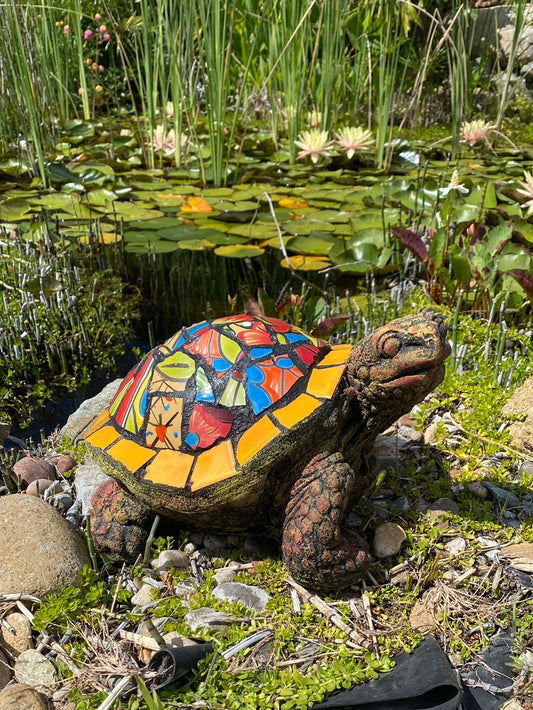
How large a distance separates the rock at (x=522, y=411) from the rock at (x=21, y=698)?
6.26ft

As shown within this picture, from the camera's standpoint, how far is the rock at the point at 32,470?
2510 millimetres

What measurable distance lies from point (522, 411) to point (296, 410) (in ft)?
4.18

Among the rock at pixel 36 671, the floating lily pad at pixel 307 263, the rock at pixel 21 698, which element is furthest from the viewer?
the floating lily pad at pixel 307 263

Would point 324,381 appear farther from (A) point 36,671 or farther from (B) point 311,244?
(B) point 311,244

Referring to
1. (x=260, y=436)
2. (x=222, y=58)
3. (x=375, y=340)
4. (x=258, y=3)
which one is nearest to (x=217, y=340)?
(x=260, y=436)

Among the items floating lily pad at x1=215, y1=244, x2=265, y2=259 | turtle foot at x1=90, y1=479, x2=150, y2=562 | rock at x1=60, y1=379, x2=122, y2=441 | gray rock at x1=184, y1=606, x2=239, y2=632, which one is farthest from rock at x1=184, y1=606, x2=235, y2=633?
floating lily pad at x1=215, y1=244, x2=265, y2=259

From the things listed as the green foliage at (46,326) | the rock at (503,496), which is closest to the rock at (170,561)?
the rock at (503,496)

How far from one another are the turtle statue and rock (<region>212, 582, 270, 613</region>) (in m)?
0.14

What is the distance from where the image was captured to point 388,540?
2.07m

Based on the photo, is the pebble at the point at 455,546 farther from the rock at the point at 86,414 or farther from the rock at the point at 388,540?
the rock at the point at 86,414

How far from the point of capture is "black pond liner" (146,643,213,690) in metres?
1.62

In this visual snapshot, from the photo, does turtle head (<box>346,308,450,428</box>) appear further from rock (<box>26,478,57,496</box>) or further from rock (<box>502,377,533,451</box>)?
rock (<box>26,478,57,496</box>)

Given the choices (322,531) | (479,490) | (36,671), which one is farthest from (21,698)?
(479,490)

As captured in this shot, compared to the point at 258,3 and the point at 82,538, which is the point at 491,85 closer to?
the point at 258,3
